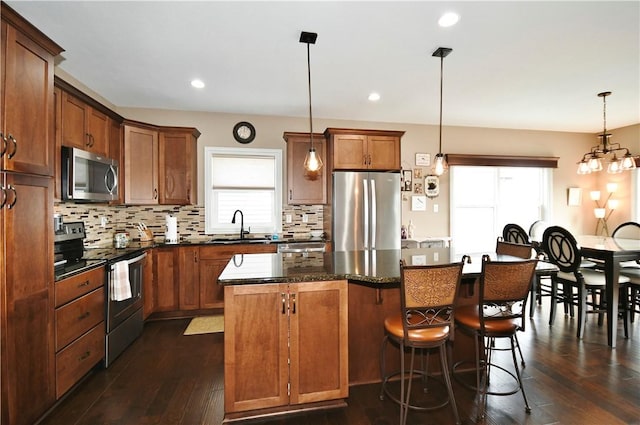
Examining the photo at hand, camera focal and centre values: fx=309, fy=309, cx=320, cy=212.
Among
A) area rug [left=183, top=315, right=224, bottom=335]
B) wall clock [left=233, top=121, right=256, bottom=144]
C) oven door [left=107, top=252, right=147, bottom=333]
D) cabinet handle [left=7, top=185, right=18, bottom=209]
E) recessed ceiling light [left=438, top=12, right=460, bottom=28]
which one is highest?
recessed ceiling light [left=438, top=12, right=460, bottom=28]

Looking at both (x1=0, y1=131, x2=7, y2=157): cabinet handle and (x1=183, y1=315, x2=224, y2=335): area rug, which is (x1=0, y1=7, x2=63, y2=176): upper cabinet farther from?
(x1=183, y1=315, x2=224, y2=335): area rug

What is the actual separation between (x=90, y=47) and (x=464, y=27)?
3.01 metres

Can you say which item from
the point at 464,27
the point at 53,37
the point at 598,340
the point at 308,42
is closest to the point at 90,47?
the point at 53,37

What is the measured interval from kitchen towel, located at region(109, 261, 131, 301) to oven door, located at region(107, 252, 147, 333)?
0.07 feet

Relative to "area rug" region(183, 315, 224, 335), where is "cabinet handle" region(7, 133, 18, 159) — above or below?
above

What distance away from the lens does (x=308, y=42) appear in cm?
248

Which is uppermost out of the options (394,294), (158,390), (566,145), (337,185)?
(566,145)

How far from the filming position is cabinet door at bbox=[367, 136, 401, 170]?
421cm

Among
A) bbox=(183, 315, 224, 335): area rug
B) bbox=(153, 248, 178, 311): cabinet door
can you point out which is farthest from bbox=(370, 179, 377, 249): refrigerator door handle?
bbox=(153, 248, 178, 311): cabinet door

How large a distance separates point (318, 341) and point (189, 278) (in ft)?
7.81

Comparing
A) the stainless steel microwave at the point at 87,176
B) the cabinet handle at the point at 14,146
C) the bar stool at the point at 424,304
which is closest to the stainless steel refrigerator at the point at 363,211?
the bar stool at the point at 424,304

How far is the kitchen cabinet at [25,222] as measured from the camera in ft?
5.44

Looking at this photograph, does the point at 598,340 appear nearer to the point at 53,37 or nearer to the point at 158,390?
the point at 158,390

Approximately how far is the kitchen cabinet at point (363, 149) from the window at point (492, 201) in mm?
1447
